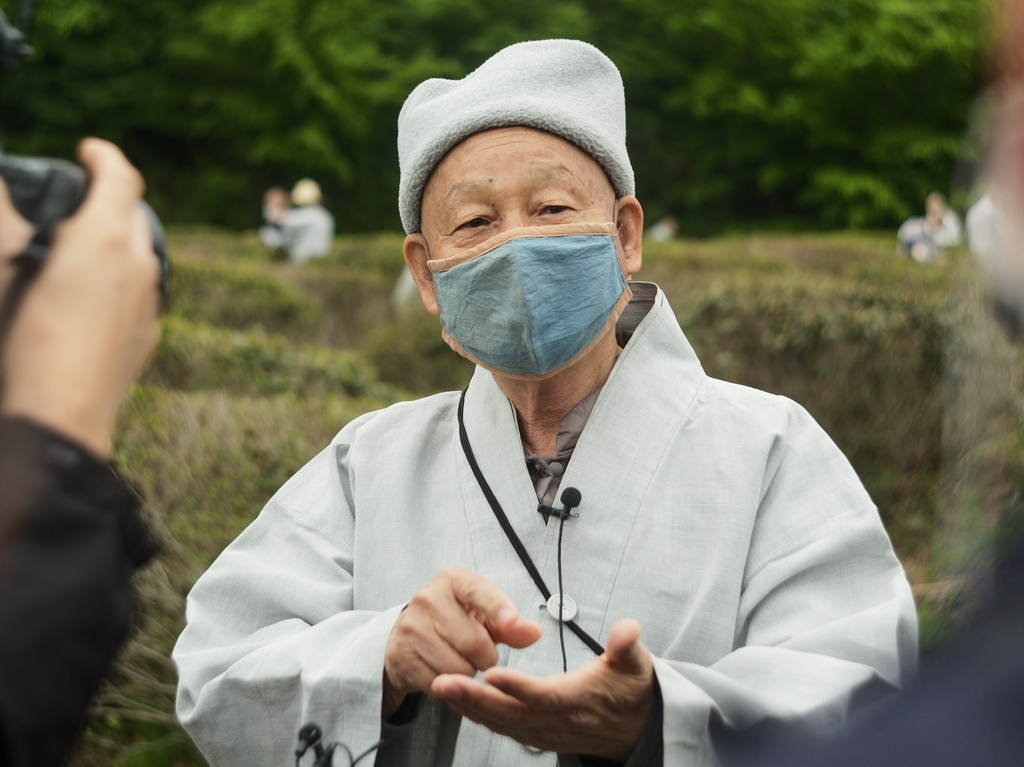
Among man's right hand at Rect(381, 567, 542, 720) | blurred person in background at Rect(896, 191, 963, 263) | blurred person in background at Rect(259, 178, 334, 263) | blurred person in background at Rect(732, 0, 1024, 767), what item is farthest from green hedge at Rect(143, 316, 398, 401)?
blurred person in background at Rect(259, 178, 334, 263)

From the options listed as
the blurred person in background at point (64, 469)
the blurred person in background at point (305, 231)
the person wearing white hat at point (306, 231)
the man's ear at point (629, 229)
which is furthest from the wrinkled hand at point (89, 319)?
the person wearing white hat at point (306, 231)

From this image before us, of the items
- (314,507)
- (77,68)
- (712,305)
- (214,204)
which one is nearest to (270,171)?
(214,204)

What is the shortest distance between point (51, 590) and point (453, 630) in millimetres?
785

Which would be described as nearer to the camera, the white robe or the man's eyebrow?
the white robe

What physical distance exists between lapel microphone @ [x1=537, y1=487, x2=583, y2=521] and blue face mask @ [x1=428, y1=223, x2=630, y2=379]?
263 mm

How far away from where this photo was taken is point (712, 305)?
5629mm

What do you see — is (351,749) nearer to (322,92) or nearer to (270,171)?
(322,92)

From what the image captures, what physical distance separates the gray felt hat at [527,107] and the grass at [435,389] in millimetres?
798

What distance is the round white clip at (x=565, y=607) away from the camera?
1.89 metres

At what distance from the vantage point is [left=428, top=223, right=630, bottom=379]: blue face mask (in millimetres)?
2055

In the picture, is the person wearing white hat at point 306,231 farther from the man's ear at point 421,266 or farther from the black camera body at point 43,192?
the black camera body at point 43,192

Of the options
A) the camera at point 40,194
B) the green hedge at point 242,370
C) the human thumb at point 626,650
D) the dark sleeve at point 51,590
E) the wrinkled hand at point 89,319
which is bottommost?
the green hedge at point 242,370

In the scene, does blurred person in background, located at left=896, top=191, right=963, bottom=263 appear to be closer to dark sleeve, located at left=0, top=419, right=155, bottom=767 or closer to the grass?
the grass

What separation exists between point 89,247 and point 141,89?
27.6 m
